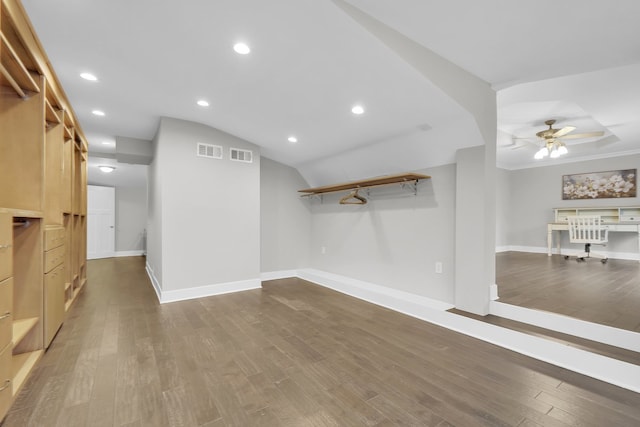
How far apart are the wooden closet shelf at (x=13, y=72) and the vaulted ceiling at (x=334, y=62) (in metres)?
0.44

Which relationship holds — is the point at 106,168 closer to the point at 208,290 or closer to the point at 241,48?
the point at 208,290

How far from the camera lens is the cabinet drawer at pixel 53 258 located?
7.50 feet

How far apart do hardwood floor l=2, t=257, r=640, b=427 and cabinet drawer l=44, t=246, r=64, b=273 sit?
2.28 ft

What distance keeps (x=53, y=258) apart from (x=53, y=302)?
0.40 m

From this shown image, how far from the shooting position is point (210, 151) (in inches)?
162

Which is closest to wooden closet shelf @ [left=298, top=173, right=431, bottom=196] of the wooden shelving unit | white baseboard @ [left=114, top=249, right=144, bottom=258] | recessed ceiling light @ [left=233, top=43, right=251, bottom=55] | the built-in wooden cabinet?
the wooden shelving unit

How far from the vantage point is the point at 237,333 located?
2682mm

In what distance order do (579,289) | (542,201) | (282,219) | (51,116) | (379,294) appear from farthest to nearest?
(542,201) → (282,219) → (379,294) → (579,289) → (51,116)

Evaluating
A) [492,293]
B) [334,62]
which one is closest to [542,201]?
[492,293]

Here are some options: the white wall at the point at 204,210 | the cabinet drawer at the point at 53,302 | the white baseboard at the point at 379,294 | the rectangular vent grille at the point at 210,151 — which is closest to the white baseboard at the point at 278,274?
the white baseboard at the point at 379,294

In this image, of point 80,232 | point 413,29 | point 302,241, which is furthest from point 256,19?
point 80,232

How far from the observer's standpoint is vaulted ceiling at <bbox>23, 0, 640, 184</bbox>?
1.89 metres

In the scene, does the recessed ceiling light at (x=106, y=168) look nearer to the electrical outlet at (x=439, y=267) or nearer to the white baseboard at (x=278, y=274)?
the white baseboard at (x=278, y=274)

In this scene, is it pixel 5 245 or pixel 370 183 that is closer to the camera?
pixel 5 245
